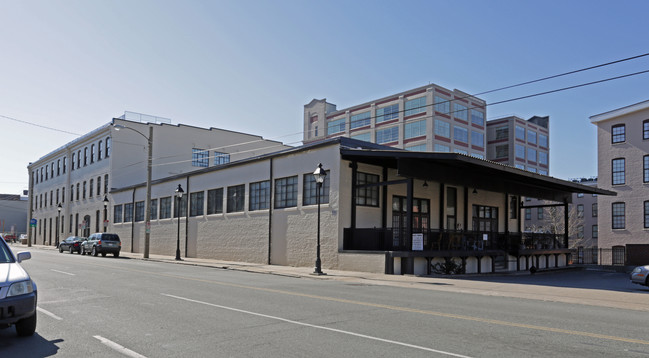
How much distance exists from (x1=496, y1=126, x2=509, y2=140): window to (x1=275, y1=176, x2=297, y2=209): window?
223ft

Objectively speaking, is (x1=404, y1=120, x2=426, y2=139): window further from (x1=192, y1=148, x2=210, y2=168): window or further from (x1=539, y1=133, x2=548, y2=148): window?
(x1=192, y1=148, x2=210, y2=168): window

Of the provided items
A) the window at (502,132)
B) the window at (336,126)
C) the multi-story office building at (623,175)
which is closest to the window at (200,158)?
the window at (336,126)

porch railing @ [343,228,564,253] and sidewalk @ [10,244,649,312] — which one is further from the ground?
porch railing @ [343,228,564,253]

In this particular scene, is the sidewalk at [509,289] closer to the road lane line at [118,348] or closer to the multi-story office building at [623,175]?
the road lane line at [118,348]

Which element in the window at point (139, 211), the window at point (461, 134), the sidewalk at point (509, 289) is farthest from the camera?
the window at point (461, 134)

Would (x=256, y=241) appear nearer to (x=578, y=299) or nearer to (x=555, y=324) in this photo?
(x=578, y=299)

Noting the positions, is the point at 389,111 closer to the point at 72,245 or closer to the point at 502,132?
the point at 502,132

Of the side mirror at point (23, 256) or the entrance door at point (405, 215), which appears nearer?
the side mirror at point (23, 256)

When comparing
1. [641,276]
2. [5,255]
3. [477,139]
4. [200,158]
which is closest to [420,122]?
[477,139]

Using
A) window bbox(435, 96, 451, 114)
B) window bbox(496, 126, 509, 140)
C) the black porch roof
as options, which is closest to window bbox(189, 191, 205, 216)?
the black porch roof

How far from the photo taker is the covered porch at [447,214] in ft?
72.3

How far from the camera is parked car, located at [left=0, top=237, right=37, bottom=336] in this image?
6.95 m

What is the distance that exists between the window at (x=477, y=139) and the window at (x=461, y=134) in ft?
6.84

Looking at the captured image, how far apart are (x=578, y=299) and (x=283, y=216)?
52.5 ft
